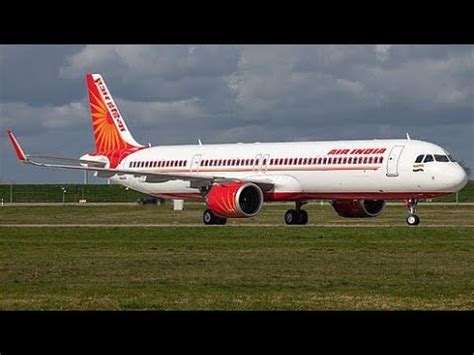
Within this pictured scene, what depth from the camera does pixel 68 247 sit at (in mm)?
30266

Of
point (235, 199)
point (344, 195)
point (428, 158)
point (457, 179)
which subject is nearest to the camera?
point (457, 179)

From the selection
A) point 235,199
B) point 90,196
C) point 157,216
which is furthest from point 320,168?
point 90,196

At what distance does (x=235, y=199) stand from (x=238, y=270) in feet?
72.6

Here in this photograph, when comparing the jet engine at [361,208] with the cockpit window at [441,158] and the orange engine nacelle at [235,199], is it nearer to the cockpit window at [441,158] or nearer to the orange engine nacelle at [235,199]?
the orange engine nacelle at [235,199]

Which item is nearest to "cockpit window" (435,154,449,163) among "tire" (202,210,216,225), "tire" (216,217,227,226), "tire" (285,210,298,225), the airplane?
the airplane

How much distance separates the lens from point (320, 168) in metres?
45.7

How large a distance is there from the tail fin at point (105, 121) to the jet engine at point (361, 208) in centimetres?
1376

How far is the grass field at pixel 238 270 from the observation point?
16469 mm

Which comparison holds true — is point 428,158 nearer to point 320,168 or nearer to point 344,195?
point 344,195
